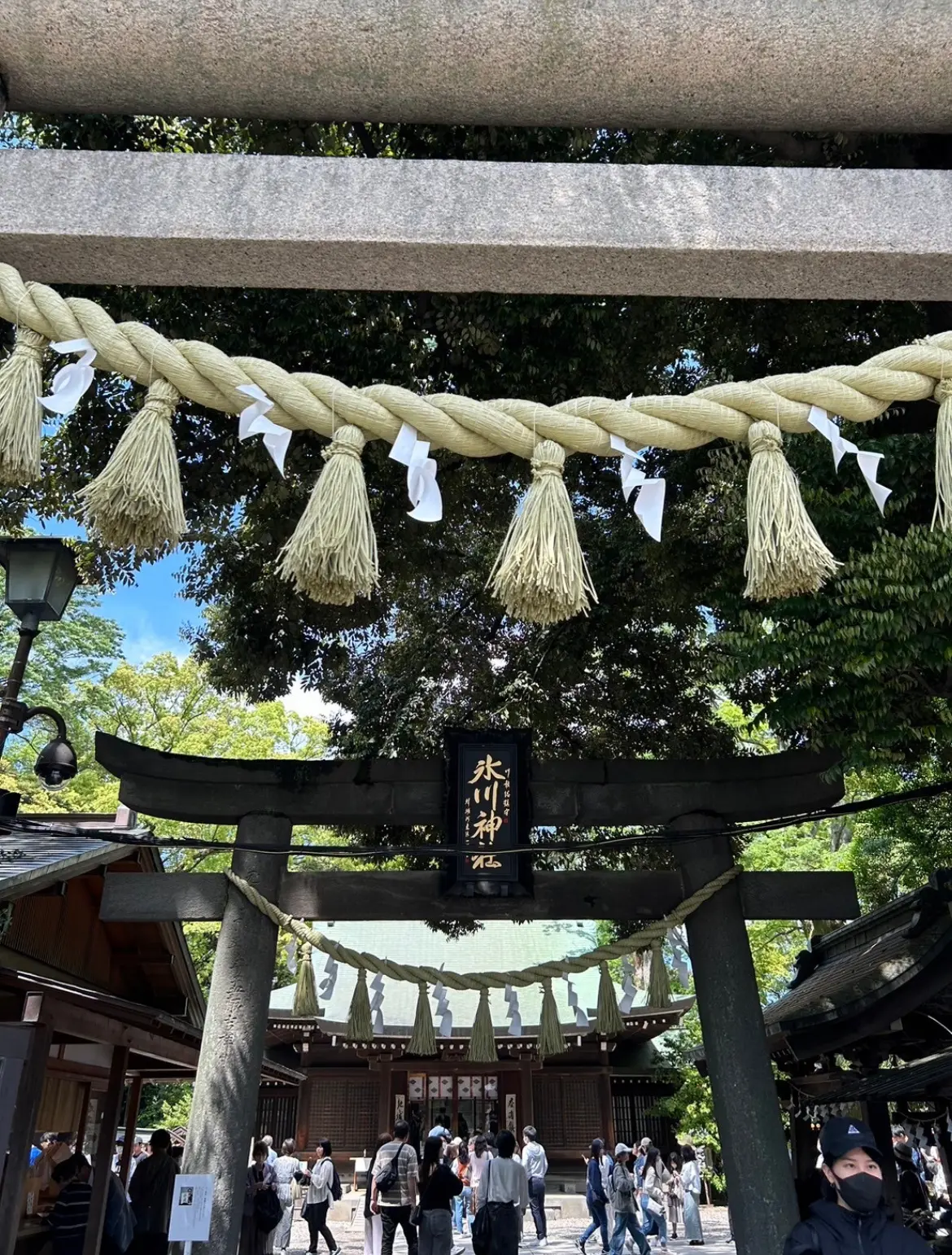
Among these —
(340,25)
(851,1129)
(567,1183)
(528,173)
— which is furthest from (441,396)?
(567,1183)

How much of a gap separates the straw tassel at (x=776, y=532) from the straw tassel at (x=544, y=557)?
16.2 inches

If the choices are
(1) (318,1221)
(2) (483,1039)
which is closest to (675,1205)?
(1) (318,1221)

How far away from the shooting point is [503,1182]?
7547 millimetres

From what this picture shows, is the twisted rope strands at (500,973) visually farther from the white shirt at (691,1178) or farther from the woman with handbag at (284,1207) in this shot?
the white shirt at (691,1178)

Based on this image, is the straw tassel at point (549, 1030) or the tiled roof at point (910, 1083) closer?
the tiled roof at point (910, 1083)

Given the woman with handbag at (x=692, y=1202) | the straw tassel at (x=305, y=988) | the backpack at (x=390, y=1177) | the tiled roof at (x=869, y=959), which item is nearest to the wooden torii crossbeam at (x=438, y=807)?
the straw tassel at (x=305, y=988)

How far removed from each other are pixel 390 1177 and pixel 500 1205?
1.12 meters

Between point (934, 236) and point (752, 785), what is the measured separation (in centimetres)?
411

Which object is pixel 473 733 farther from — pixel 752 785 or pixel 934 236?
pixel 934 236

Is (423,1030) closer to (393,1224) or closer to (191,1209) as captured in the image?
(191,1209)

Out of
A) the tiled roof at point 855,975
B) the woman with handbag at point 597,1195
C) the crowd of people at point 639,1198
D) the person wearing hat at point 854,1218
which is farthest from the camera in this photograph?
the woman with handbag at point 597,1195

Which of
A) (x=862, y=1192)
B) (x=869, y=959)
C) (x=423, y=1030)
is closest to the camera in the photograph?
(x=862, y=1192)

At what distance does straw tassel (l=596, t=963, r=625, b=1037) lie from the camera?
5.92m

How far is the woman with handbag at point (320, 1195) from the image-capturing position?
9844mm
